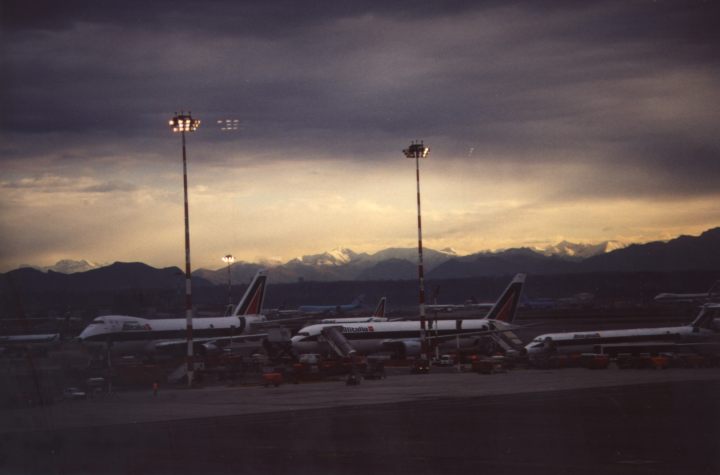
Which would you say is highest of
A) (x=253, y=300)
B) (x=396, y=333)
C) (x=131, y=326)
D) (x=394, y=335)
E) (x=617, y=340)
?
(x=253, y=300)

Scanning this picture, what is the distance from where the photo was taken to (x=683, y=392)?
50500mm

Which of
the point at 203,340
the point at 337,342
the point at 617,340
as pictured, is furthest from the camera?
the point at 203,340

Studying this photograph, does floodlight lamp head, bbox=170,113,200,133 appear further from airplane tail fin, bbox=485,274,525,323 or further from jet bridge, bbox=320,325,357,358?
airplane tail fin, bbox=485,274,525,323

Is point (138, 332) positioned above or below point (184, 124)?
below

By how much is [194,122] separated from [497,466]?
4991 cm

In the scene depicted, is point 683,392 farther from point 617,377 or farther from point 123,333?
point 123,333

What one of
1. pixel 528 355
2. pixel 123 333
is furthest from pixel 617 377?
pixel 123 333

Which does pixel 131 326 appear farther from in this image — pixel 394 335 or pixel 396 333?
pixel 396 333

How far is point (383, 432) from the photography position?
33.8 meters

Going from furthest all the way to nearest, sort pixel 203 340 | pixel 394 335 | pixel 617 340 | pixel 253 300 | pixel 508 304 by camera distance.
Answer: pixel 253 300
pixel 508 304
pixel 203 340
pixel 394 335
pixel 617 340

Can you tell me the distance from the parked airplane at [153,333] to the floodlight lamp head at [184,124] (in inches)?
1320

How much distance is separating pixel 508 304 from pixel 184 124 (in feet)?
189

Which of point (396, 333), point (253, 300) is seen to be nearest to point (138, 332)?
point (253, 300)

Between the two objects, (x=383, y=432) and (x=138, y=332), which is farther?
(x=138, y=332)
